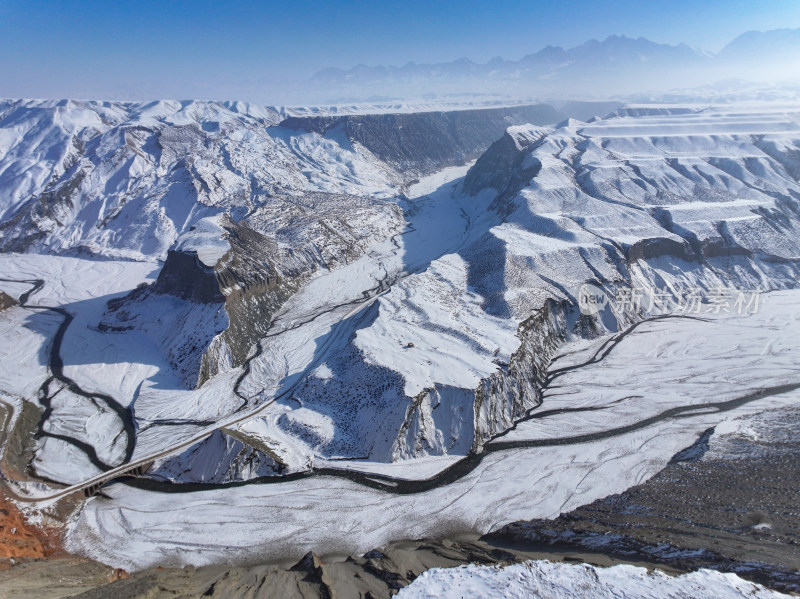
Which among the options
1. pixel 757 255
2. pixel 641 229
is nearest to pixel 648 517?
pixel 641 229

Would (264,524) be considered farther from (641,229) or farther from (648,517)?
(641,229)

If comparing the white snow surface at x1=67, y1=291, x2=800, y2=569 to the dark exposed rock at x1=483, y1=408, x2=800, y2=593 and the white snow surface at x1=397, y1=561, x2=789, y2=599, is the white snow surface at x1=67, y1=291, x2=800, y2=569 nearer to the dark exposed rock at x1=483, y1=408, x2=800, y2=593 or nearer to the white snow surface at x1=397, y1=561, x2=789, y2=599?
the dark exposed rock at x1=483, y1=408, x2=800, y2=593

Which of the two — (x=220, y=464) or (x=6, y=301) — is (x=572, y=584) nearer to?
(x=220, y=464)

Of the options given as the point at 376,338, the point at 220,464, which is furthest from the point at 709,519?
the point at 220,464

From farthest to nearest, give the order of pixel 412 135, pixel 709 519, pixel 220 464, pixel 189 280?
pixel 412 135 < pixel 189 280 < pixel 220 464 < pixel 709 519

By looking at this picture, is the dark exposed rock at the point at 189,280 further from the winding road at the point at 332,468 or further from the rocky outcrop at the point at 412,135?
the rocky outcrop at the point at 412,135

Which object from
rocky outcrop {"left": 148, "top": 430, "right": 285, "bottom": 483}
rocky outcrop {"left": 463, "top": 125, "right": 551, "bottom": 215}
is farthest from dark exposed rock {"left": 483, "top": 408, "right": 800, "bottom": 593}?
rocky outcrop {"left": 463, "top": 125, "right": 551, "bottom": 215}
